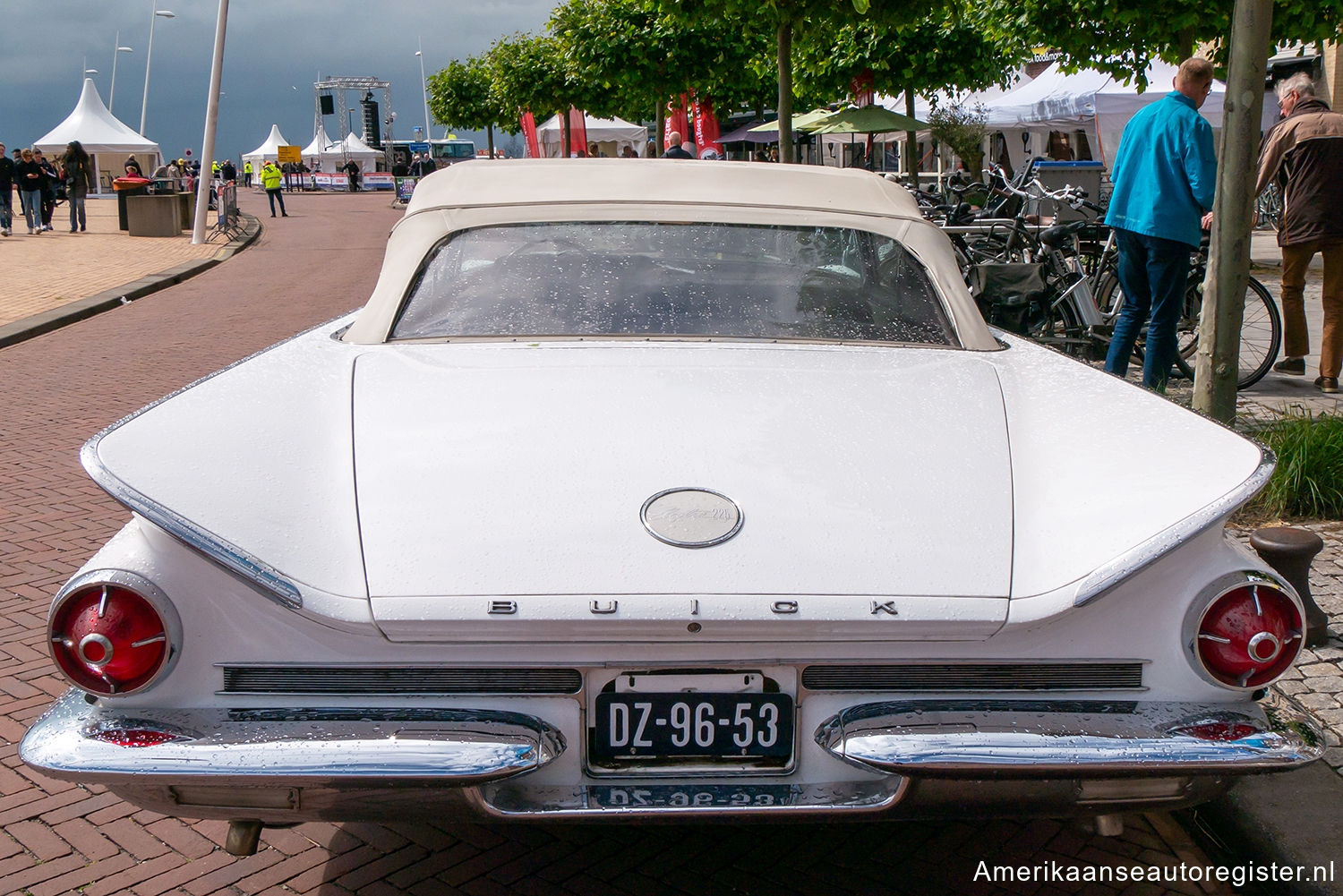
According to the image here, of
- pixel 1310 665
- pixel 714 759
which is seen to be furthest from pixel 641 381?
pixel 1310 665

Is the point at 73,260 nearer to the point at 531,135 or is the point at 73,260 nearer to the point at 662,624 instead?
the point at 531,135

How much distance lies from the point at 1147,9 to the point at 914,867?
1157 centimetres

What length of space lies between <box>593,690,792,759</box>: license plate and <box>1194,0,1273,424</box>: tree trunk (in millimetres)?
3666

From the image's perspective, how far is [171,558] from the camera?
2.20m

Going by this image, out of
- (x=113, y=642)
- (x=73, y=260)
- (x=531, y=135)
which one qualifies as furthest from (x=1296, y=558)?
(x=531, y=135)

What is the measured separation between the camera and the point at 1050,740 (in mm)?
2092

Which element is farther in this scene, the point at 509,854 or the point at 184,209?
the point at 184,209

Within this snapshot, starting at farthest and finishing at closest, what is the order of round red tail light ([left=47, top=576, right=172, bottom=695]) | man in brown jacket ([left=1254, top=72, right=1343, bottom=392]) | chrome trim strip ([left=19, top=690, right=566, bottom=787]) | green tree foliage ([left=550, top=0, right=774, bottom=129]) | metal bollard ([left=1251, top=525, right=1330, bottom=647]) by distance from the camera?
1. green tree foliage ([left=550, top=0, right=774, bottom=129])
2. man in brown jacket ([left=1254, top=72, right=1343, bottom=392])
3. metal bollard ([left=1251, top=525, right=1330, bottom=647])
4. round red tail light ([left=47, top=576, right=172, bottom=695])
5. chrome trim strip ([left=19, top=690, right=566, bottom=787])

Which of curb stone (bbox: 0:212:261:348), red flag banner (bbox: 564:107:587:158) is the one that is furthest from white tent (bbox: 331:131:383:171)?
curb stone (bbox: 0:212:261:348)

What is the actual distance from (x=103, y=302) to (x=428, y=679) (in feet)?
44.8

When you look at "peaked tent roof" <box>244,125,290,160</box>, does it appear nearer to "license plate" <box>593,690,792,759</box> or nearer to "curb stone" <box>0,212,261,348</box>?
"curb stone" <box>0,212,261,348</box>

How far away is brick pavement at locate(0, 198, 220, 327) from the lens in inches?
574

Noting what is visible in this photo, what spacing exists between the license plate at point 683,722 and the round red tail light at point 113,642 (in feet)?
2.52

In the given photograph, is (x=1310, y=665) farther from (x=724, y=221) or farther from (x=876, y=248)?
(x=724, y=221)
